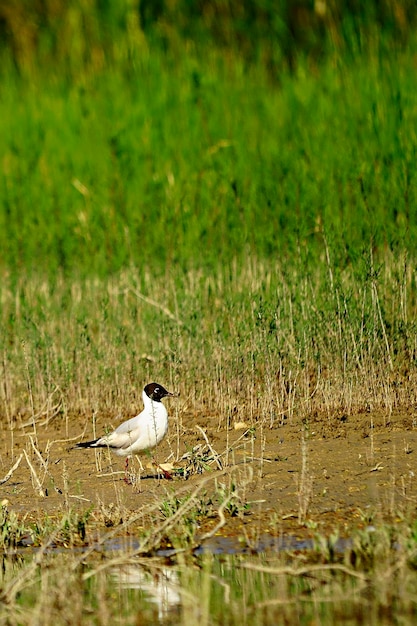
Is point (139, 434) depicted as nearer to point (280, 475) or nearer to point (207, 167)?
point (280, 475)

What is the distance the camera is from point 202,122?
12898 millimetres

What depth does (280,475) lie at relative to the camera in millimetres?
6793

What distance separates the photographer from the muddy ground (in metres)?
5.93

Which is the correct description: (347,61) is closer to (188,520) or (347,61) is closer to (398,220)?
(398,220)

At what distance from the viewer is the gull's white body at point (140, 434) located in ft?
23.8

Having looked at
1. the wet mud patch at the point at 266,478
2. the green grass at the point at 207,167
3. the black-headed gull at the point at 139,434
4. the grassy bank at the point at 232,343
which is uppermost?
the green grass at the point at 207,167

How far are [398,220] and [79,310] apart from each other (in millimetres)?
2918

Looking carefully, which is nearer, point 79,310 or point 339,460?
point 339,460

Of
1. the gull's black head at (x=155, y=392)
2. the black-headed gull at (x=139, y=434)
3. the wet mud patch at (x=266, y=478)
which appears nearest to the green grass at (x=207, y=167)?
the wet mud patch at (x=266, y=478)

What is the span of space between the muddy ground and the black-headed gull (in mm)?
174

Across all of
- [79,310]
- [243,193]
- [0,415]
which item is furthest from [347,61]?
[0,415]

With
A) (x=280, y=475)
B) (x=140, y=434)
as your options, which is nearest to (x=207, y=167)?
(x=140, y=434)

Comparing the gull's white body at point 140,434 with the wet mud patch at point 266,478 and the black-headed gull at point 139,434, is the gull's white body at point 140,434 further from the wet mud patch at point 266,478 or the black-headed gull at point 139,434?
the wet mud patch at point 266,478

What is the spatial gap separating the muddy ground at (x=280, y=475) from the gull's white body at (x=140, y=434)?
182 mm
